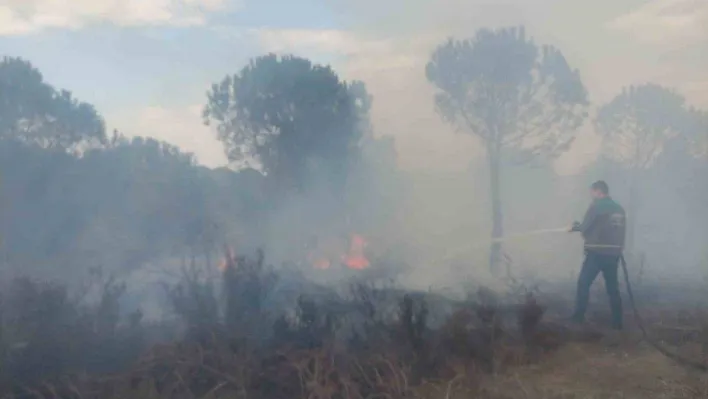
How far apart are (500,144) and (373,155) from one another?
2851 mm

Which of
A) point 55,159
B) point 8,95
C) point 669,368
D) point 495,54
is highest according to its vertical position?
point 495,54

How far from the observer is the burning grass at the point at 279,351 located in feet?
18.7

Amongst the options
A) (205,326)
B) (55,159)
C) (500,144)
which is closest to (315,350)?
(205,326)

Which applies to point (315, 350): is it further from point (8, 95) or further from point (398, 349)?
point (8, 95)

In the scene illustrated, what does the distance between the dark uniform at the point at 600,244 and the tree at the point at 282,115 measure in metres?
5.92

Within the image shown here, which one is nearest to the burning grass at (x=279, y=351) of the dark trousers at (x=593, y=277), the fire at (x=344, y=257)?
the dark trousers at (x=593, y=277)

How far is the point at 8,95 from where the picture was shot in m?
12.9

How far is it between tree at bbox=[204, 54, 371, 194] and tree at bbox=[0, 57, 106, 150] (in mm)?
2389

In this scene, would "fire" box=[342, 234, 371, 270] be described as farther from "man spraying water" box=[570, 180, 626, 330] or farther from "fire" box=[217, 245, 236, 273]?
"man spraying water" box=[570, 180, 626, 330]

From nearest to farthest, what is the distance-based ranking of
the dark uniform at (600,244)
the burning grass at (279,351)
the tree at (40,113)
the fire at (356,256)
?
the burning grass at (279,351) < the dark uniform at (600,244) < the fire at (356,256) < the tree at (40,113)

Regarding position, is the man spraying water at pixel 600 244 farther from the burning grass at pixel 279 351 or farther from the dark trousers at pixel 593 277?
the burning grass at pixel 279 351

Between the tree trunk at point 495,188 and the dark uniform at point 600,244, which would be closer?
the dark uniform at point 600,244

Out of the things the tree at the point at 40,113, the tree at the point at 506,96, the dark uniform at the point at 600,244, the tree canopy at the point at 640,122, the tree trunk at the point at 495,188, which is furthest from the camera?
the tree canopy at the point at 640,122

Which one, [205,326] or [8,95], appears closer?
[205,326]
